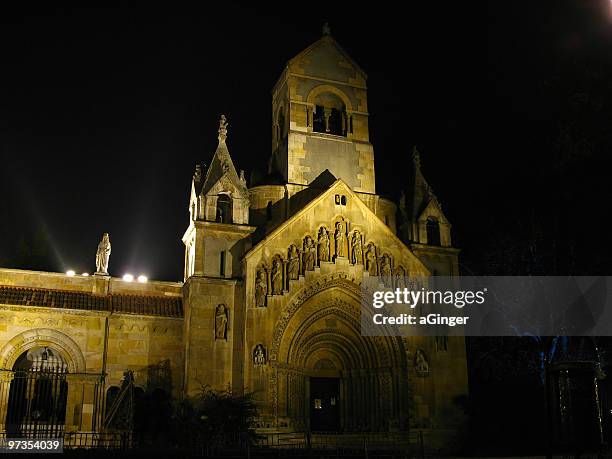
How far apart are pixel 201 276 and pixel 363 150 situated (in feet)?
37.1

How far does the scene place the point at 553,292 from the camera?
29.6m

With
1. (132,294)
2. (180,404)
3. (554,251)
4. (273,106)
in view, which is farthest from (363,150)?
(180,404)

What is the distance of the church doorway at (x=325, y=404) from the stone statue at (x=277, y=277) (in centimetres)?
439

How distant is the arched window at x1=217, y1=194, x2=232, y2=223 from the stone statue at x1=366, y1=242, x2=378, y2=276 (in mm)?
5973

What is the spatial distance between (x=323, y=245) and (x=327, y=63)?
35.6 feet

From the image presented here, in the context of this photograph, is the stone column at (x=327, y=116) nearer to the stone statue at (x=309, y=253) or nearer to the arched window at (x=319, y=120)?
the arched window at (x=319, y=120)

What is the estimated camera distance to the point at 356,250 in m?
29.5

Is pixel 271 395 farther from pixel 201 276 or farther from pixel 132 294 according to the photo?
pixel 132 294

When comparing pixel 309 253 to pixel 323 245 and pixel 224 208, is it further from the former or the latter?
pixel 224 208

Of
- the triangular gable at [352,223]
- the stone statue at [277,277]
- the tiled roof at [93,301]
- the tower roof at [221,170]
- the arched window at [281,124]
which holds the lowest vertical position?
the tiled roof at [93,301]

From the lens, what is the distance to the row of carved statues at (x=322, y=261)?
27.8m

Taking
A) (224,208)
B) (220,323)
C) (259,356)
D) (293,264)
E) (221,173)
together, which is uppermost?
(221,173)

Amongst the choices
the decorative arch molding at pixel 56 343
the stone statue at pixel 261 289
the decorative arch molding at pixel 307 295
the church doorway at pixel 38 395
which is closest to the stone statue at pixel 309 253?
the decorative arch molding at pixel 307 295

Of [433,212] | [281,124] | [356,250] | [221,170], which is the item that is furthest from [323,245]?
[281,124]
